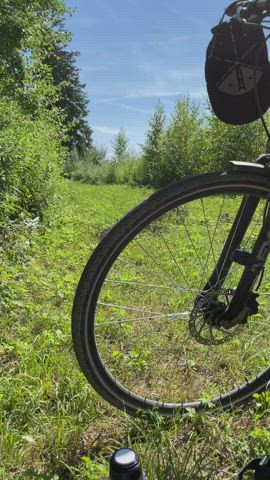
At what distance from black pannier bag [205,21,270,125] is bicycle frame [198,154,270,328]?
20 centimetres

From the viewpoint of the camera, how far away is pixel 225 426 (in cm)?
157

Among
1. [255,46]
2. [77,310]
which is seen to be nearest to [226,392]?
[77,310]

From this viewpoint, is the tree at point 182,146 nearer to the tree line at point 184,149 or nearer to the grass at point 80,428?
the tree line at point 184,149

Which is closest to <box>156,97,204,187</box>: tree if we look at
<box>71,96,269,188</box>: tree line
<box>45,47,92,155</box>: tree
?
<box>71,96,269,188</box>: tree line

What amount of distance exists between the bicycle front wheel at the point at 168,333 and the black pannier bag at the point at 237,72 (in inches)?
11.0

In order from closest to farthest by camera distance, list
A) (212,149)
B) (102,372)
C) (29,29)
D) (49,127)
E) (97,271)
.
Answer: (97,271) < (102,372) < (29,29) < (49,127) < (212,149)

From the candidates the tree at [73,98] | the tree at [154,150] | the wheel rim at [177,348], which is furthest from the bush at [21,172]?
the tree at [73,98]

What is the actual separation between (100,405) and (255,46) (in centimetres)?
146

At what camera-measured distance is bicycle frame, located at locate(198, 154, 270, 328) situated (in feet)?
4.83

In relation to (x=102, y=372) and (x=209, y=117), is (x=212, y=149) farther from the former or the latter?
(x=102, y=372)

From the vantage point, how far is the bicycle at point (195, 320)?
1.35 meters

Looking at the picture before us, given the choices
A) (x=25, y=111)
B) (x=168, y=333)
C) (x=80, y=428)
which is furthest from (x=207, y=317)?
(x=25, y=111)

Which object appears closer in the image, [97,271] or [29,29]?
[97,271]

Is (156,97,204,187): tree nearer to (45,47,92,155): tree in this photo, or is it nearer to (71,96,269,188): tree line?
(71,96,269,188): tree line
